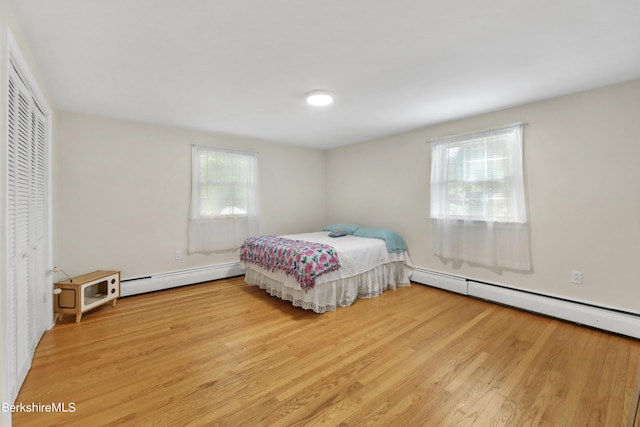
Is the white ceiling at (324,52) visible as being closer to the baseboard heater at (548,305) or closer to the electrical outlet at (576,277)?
the electrical outlet at (576,277)

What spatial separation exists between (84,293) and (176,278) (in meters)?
1.08

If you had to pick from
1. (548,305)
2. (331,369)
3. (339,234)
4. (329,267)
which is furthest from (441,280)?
(331,369)

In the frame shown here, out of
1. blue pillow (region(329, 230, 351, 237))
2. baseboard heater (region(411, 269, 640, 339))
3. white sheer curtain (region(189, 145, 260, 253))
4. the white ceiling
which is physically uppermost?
the white ceiling

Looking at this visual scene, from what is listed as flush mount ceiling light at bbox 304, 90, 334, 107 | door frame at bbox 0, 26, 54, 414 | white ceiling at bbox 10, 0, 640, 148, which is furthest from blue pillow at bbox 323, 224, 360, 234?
door frame at bbox 0, 26, 54, 414

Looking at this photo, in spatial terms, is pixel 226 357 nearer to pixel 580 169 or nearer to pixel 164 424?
pixel 164 424

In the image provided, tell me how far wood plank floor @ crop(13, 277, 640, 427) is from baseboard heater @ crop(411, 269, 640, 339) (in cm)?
11

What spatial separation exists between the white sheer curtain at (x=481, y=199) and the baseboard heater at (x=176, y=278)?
3.20 metres

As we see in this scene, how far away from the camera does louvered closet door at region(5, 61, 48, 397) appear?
1.62 m

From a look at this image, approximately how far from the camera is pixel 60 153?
3141 mm

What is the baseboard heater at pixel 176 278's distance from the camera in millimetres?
3543

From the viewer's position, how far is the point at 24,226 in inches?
75.7

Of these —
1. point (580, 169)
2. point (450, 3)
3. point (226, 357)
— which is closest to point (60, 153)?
point (226, 357)

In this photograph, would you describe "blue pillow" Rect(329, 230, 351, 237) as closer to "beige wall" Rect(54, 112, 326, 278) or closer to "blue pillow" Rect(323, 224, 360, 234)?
"blue pillow" Rect(323, 224, 360, 234)

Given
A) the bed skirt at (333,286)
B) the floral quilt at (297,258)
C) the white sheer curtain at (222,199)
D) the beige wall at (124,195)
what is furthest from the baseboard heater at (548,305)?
the beige wall at (124,195)
